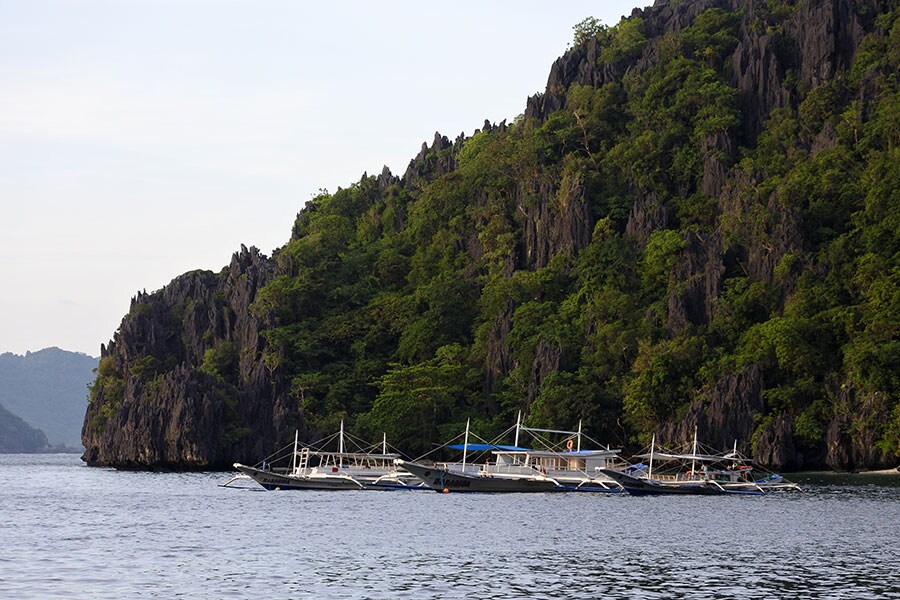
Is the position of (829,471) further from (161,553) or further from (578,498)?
(161,553)

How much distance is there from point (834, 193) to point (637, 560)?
396 ft

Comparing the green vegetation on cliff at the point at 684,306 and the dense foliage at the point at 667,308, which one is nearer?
the green vegetation on cliff at the point at 684,306

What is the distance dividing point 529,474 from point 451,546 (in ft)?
181

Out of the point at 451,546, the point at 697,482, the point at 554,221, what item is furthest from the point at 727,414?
the point at 451,546

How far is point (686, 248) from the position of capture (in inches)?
6737

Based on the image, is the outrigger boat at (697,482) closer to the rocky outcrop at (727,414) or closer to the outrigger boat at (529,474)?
the outrigger boat at (529,474)

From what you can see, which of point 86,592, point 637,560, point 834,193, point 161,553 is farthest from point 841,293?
point 86,592

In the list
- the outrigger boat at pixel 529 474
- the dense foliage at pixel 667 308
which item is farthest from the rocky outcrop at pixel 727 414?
the outrigger boat at pixel 529 474

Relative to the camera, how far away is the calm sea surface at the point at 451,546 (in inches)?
2099

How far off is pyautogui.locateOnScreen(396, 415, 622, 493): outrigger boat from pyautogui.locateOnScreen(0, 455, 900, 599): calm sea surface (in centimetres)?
706

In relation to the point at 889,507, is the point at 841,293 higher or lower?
higher

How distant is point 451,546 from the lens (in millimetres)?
69188

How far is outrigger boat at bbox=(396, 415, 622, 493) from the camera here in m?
120

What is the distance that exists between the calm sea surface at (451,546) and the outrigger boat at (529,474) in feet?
23.2
